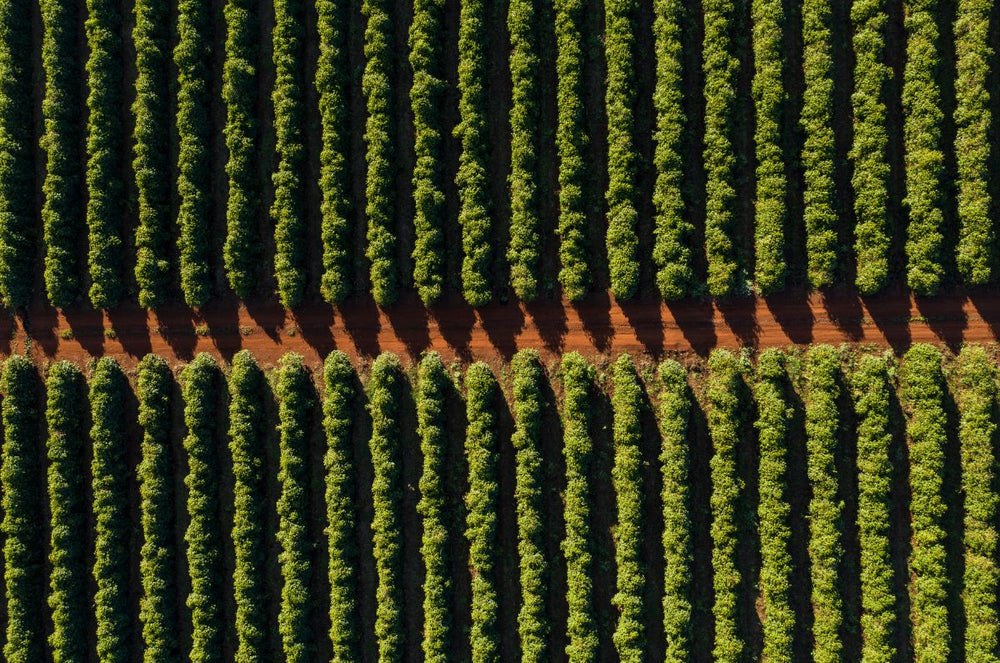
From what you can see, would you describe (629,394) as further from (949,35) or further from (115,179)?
(115,179)

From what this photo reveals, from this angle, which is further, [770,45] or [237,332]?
[237,332]

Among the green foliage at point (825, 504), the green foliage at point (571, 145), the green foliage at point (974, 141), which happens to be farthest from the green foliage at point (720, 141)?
the green foliage at point (974, 141)

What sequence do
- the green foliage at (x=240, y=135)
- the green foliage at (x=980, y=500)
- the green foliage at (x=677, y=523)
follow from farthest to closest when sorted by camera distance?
1. the green foliage at (x=240, y=135)
2. the green foliage at (x=677, y=523)
3. the green foliage at (x=980, y=500)

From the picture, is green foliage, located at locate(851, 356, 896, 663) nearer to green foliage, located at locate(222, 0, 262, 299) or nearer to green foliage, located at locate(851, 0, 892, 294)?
green foliage, located at locate(851, 0, 892, 294)

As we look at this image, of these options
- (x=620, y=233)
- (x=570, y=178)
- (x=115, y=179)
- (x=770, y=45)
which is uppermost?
(x=770, y=45)

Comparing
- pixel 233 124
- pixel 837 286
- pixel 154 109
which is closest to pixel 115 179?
pixel 154 109

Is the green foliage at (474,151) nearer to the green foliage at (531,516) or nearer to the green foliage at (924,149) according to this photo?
the green foliage at (531,516)

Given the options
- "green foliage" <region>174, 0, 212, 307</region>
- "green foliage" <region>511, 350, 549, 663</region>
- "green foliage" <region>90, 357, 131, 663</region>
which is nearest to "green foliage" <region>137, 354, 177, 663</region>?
"green foliage" <region>90, 357, 131, 663</region>
